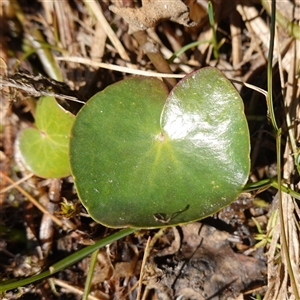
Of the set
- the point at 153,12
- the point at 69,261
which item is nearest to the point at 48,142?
the point at 69,261

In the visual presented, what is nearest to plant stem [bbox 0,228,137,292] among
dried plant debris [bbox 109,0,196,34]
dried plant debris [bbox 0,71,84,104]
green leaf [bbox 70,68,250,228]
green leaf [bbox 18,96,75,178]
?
green leaf [bbox 70,68,250,228]

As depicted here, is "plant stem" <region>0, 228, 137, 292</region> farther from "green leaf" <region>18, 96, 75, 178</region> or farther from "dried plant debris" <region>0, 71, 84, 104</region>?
"dried plant debris" <region>0, 71, 84, 104</region>

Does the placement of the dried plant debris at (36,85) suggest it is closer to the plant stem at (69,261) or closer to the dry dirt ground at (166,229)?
the dry dirt ground at (166,229)

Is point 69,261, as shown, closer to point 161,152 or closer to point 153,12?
point 161,152

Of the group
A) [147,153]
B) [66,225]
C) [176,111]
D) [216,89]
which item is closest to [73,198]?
[66,225]

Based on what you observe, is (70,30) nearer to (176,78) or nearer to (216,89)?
(176,78)

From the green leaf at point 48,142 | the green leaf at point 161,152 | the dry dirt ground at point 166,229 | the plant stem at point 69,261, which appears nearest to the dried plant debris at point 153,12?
the dry dirt ground at point 166,229

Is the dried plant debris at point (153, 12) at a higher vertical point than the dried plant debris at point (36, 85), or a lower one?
higher
